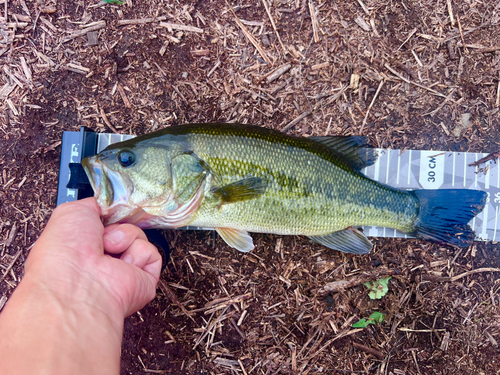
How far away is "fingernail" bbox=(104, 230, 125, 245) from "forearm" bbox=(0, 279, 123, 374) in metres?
0.50

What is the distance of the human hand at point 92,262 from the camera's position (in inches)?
78.3

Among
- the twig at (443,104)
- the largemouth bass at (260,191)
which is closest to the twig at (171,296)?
the largemouth bass at (260,191)

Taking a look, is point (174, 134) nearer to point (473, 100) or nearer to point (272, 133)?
point (272, 133)

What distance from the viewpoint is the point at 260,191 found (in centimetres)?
291

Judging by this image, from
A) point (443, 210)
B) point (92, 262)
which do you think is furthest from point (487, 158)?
point (92, 262)

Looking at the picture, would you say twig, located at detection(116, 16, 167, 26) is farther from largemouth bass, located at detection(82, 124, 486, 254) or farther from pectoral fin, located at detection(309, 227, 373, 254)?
pectoral fin, located at detection(309, 227, 373, 254)

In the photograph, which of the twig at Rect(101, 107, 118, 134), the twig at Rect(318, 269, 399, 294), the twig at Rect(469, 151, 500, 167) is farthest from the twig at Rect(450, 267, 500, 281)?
the twig at Rect(101, 107, 118, 134)

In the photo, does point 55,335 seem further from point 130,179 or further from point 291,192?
point 291,192

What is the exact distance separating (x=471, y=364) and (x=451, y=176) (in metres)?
2.09

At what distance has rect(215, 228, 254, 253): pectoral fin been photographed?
123 inches

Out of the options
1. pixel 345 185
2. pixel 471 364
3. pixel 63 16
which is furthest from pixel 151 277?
pixel 471 364

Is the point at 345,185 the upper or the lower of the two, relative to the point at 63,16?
lower

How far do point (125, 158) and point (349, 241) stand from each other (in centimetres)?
232

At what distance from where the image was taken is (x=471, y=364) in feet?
11.4
